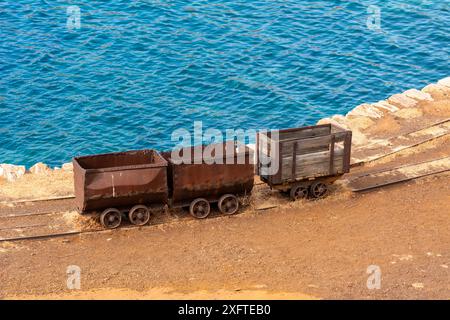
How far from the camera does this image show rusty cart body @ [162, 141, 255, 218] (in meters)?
23.4

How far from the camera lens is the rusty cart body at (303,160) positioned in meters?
24.3

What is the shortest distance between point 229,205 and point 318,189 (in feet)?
10.8

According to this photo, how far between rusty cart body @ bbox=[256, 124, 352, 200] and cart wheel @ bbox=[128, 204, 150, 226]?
4210 mm

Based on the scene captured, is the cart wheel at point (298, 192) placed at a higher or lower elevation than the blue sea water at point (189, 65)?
higher

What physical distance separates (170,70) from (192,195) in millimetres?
17991

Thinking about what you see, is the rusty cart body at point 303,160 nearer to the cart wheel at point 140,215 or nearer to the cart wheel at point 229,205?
the cart wheel at point 229,205

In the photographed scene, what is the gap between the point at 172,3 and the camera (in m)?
48.2

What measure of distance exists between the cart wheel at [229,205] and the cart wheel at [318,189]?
9.15 feet

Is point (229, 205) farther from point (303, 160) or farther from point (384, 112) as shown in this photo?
point (384, 112)

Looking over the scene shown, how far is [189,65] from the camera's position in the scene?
1614 inches

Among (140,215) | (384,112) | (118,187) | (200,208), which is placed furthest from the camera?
(384,112)

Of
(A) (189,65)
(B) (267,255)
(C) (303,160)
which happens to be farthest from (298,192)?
(A) (189,65)

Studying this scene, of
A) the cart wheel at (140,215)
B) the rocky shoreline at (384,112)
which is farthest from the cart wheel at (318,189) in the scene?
the cart wheel at (140,215)
